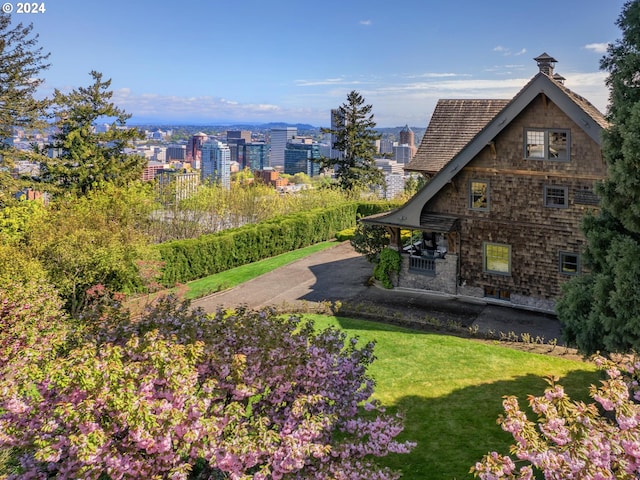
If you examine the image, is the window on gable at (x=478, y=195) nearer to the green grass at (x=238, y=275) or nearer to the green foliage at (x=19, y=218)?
the green grass at (x=238, y=275)

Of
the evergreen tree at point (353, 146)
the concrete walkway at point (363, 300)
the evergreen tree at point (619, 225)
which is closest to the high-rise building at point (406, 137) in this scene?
the evergreen tree at point (353, 146)

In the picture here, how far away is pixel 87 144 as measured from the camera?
33875mm

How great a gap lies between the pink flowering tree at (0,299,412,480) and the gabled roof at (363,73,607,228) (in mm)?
12902

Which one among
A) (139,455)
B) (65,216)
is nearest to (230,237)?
(65,216)

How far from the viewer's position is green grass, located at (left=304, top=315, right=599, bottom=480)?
Answer: 9180mm

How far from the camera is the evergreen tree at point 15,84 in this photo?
27.6 metres

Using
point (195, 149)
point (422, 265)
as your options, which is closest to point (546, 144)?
point (422, 265)

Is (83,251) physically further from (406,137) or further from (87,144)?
(406,137)

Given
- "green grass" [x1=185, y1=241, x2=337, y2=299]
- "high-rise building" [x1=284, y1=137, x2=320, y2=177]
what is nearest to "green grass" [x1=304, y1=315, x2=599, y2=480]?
"green grass" [x1=185, y1=241, x2=337, y2=299]

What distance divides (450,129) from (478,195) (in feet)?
23.9

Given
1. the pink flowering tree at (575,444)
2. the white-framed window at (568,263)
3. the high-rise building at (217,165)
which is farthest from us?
the high-rise building at (217,165)

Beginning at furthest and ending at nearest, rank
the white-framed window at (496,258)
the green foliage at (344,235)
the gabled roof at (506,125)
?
the green foliage at (344,235), the white-framed window at (496,258), the gabled roof at (506,125)

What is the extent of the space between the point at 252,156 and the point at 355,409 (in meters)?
193

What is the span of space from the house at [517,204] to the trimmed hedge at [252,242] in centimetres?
904
